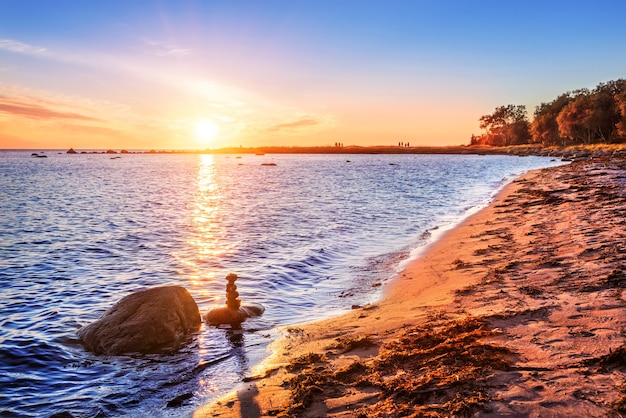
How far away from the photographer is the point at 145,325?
863 cm

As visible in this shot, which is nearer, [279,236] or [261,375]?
[261,375]

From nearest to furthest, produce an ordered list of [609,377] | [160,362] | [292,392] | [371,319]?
[609,377] → [292,392] → [160,362] → [371,319]

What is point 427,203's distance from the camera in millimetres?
32781

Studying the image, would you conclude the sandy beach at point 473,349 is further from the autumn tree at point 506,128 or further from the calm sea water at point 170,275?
the autumn tree at point 506,128

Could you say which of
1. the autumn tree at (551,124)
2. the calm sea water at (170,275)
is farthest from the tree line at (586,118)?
the calm sea water at (170,275)

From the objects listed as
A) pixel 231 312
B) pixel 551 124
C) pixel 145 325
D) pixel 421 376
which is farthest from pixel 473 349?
pixel 551 124

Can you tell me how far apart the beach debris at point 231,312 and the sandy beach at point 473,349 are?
1480 millimetres

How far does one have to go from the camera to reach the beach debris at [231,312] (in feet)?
32.2

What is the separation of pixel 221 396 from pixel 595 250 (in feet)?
33.6

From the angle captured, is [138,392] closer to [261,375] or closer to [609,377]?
[261,375]

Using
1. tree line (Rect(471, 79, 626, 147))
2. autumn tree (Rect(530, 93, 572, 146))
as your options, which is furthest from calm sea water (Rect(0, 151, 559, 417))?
autumn tree (Rect(530, 93, 572, 146))

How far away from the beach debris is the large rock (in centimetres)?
39

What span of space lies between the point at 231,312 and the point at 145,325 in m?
2.01

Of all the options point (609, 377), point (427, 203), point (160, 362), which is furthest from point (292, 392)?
point (427, 203)
